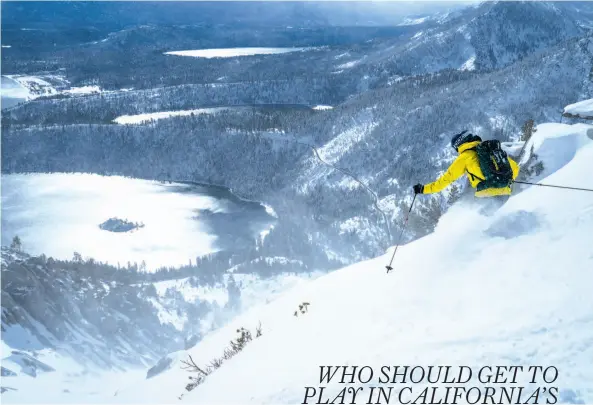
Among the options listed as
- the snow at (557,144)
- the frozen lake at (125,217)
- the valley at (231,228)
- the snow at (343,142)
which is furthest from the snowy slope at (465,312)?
the snow at (343,142)

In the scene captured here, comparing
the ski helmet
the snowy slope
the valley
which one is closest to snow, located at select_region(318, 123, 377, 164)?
the valley

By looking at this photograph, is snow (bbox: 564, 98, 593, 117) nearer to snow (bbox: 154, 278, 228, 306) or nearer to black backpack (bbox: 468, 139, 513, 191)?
black backpack (bbox: 468, 139, 513, 191)

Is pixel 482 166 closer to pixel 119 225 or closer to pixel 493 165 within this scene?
pixel 493 165

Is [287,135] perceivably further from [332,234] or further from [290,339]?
[290,339]

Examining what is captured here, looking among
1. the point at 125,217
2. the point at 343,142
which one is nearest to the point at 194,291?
the point at 125,217

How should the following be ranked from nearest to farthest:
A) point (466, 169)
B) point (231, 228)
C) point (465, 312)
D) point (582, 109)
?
point (465, 312)
point (466, 169)
point (582, 109)
point (231, 228)

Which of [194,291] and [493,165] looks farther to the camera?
[194,291]
